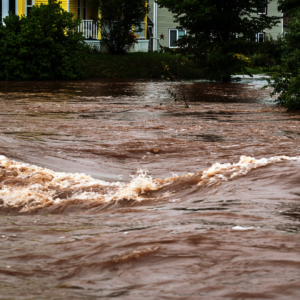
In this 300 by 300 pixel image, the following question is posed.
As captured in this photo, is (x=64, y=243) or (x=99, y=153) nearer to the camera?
(x=64, y=243)

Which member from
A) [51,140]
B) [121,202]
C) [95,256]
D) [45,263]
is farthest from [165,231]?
[51,140]

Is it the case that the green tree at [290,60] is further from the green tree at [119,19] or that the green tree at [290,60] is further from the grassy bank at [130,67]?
the green tree at [119,19]

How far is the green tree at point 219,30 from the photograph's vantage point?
25.7m

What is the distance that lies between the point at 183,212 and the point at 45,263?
1395 millimetres

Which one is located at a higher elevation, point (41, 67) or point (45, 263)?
point (41, 67)

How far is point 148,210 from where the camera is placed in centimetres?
446

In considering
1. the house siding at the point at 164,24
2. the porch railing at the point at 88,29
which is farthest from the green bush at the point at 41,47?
the house siding at the point at 164,24

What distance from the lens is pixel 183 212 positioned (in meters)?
4.21

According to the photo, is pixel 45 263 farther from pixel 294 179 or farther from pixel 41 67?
pixel 41 67

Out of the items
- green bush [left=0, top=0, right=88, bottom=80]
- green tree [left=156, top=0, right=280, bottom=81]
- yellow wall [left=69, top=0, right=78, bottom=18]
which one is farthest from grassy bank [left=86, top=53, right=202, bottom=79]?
yellow wall [left=69, top=0, right=78, bottom=18]

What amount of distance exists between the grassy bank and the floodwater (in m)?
18.6

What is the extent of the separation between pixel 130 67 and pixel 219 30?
579 cm

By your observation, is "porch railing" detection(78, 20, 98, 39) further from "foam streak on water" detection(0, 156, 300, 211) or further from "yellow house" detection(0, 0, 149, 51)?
"foam streak on water" detection(0, 156, 300, 211)

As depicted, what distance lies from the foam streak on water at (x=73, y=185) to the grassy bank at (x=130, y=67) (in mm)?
22803
